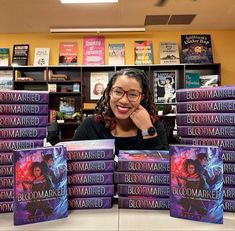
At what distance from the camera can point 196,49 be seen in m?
5.69

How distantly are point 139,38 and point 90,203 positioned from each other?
5.26 meters

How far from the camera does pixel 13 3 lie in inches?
173

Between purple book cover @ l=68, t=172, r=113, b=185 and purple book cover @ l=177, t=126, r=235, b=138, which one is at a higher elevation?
purple book cover @ l=177, t=126, r=235, b=138

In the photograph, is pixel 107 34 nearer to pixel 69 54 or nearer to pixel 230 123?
pixel 69 54

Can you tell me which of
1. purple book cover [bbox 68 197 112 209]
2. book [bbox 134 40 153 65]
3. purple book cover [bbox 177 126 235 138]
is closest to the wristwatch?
purple book cover [bbox 177 126 235 138]

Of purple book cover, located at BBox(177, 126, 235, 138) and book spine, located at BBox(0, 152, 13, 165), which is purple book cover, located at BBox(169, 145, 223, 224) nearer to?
purple book cover, located at BBox(177, 126, 235, 138)

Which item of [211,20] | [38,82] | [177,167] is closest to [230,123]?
[177,167]

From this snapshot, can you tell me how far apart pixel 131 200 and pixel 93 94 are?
4.96 metres

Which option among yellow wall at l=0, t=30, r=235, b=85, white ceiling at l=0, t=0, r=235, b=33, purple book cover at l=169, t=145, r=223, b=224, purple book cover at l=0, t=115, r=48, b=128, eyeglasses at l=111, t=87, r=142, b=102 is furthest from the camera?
yellow wall at l=0, t=30, r=235, b=85

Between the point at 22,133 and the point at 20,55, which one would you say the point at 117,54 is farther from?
the point at 22,133

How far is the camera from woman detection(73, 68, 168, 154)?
1.44 metres

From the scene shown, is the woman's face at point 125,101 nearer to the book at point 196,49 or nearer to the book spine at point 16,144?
the book spine at point 16,144

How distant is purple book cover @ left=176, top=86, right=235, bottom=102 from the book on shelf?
5067 millimetres

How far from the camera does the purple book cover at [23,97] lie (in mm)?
954
